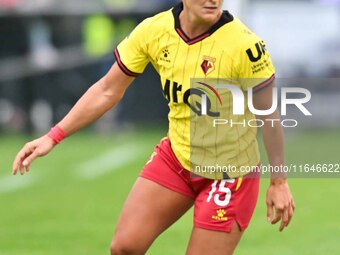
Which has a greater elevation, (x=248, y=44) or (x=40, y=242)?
(x=248, y=44)

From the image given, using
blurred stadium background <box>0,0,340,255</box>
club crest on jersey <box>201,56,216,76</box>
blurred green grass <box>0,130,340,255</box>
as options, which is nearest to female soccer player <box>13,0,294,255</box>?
club crest on jersey <box>201,56,216,76</box>

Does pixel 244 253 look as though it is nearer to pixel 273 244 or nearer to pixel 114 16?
pixel 273 244

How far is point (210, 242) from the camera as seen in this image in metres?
6.32

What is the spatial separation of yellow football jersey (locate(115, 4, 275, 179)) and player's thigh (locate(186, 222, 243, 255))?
1.18 feet

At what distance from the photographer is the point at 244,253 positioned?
9.73 meters

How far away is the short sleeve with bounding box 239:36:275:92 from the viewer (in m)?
6.24

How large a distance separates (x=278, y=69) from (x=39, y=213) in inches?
404

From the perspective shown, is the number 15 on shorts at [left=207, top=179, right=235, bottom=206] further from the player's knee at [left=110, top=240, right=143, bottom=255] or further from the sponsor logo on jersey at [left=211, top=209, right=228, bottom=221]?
the player's knee at [left=110, top=240, right=143, bottom=255]

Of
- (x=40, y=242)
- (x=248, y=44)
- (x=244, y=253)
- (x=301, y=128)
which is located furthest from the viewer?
(x=301, y=128)

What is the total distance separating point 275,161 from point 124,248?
1075 millimetres

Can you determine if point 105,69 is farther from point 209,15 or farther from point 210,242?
point 210,242

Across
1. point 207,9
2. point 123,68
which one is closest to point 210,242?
point 123,68

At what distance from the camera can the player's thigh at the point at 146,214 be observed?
6508 millimetres

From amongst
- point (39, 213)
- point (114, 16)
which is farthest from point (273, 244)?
point (114, 16)
